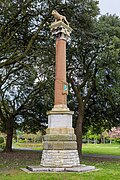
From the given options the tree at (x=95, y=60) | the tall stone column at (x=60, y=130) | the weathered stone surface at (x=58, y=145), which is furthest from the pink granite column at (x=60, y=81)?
the tree at (x=95, y=60)

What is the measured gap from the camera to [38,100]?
1085 inches

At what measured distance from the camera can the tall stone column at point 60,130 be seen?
13.5m

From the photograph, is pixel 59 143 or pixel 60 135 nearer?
pixel 59 143

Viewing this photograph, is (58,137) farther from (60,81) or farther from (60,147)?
(60,81)

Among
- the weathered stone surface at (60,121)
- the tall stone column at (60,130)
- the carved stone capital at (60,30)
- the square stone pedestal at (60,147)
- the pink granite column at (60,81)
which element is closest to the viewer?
the square stone pedestal at (60,147)

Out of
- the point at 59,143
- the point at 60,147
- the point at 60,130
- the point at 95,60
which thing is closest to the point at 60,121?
the point at 60,130

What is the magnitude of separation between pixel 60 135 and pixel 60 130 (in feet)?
0.90

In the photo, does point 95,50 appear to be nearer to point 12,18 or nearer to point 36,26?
point 36,26

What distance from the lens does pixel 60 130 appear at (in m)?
14.0

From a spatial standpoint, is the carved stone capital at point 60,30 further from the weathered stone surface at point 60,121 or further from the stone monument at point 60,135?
the weathered stone surface at point 60,121

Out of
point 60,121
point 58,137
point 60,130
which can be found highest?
point 60,121

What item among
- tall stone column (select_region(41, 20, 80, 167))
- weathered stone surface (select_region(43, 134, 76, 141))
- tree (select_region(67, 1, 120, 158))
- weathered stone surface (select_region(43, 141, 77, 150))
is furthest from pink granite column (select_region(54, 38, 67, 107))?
tree (select_region(67, 1, 120, 158))

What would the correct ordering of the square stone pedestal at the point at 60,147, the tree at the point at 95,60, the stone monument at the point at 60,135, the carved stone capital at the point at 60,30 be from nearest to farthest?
the square stone pedestal at the point at 60,147 < the stone monument at the point at 60,135 < the carved stone capital at the point at 60,30 < the tree at the point at 95,60

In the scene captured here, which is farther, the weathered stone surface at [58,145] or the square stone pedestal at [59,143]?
the weathered stone surface at [58,145]
